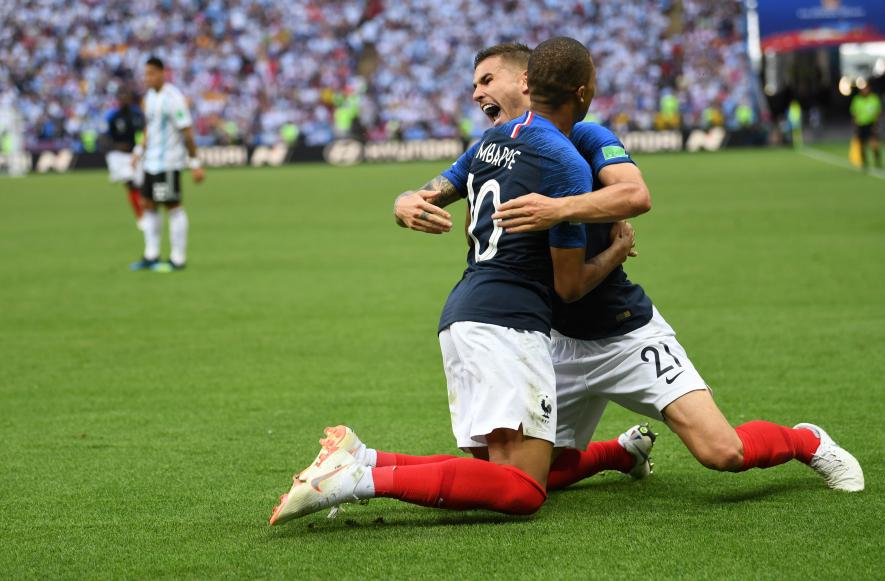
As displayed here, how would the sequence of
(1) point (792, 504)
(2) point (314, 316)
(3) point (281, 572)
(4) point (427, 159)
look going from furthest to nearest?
(4) point (427, 159) → (2) point (314, 316) → (1) point (792, 504) → (3) point (281, 572)

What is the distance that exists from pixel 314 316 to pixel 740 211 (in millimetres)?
10698

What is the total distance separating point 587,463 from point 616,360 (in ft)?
2.02

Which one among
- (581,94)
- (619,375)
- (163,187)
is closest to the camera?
(581,94)

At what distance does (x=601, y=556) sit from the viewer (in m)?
4.07

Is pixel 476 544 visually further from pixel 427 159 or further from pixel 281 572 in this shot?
pixel 427 159

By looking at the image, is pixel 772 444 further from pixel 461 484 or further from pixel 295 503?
pixel 295 503

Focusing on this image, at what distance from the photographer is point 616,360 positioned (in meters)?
4.75

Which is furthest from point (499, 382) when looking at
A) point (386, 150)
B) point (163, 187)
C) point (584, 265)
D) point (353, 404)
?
point (386, 150)

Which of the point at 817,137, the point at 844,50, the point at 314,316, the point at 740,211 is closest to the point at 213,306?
the point at 314,316

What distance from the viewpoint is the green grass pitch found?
418 centimetres

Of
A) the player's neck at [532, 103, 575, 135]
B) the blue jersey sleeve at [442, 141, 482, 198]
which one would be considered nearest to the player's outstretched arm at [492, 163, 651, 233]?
the player's neck at [532, 103, 575, 135]

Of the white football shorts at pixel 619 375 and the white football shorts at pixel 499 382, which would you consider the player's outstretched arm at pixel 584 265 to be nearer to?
the white football shorts at pixel 499 382

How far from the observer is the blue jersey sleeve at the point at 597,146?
4535 millimetres

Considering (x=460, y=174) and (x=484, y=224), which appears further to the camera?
(x=460, y=174)
